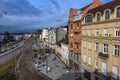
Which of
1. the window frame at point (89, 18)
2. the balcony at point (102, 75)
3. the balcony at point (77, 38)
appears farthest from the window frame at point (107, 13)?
the balcony at point (77, 38)

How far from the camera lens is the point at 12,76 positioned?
58.0 m

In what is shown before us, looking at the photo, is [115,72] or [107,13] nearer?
[115,72]

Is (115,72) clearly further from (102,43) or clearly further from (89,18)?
(89,18)

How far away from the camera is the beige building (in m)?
37.1

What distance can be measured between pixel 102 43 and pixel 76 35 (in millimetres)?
17932

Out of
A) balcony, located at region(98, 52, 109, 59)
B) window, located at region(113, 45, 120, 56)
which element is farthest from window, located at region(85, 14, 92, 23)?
window, located at region(113, 45, 120, 56)

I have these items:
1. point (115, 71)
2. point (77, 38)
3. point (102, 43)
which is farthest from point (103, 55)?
point (77, 38)

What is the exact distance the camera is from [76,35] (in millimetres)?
59375

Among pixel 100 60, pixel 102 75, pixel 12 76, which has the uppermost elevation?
pixel 100 60

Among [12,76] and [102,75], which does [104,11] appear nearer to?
[102,75]

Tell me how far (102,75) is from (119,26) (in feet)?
39.7

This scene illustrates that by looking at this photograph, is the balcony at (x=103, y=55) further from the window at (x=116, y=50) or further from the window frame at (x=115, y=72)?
the window frame at (x=115, y=72)

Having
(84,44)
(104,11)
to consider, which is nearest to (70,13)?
(84,44)

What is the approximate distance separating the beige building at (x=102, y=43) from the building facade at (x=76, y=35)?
3461mm
